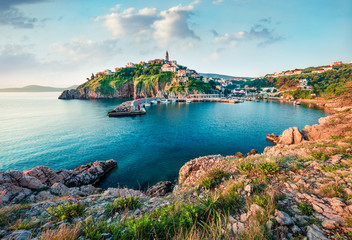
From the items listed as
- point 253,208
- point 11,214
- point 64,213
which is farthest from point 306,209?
point 11,214

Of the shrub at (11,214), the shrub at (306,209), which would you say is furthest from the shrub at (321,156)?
the shrub at (11,214)

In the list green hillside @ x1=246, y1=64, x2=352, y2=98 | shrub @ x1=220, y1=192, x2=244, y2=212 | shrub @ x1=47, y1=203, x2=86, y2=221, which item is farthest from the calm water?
green hillside @ x1=246, y1=64, x2=352, y2=98

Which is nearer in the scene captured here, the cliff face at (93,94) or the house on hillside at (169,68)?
the cliff face at (93,94)

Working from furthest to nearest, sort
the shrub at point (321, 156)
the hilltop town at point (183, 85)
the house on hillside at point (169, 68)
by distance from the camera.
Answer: the house on hillside at point (169, 68), the hilltop town at point (183, 85), the shrub at point (321, 156)

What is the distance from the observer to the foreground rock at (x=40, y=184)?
808 cm

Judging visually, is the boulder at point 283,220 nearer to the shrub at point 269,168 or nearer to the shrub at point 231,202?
the shrub at point 231,202

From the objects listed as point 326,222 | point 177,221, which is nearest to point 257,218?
point 326,222

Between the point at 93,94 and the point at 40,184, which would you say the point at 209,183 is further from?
the point at 93,94

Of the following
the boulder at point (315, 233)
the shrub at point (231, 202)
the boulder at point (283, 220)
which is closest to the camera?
the boulder at point (315, 233)

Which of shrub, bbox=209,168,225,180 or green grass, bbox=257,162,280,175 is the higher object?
green grass, bbox=257,162,280,175

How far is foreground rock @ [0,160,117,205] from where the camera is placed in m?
8.08

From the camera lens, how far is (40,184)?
9.61 m

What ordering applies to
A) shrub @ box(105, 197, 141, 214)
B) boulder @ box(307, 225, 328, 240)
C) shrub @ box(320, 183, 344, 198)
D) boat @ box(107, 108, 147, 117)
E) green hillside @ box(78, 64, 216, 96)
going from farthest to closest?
1. green hillside @ box(78, 64, 216, 96)
2. boat @ box(107, 108, 147, 117)
3. shrub @ box(105, 197, 141, 214)
4. shrub @ box(320, 183, 344, 198)
5. boulder @ box(307, 225, 328, 240)

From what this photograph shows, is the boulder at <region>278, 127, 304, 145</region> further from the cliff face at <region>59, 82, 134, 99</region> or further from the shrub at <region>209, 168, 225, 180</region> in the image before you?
the cliff face at <region>59, 82, 134, 99</region>
